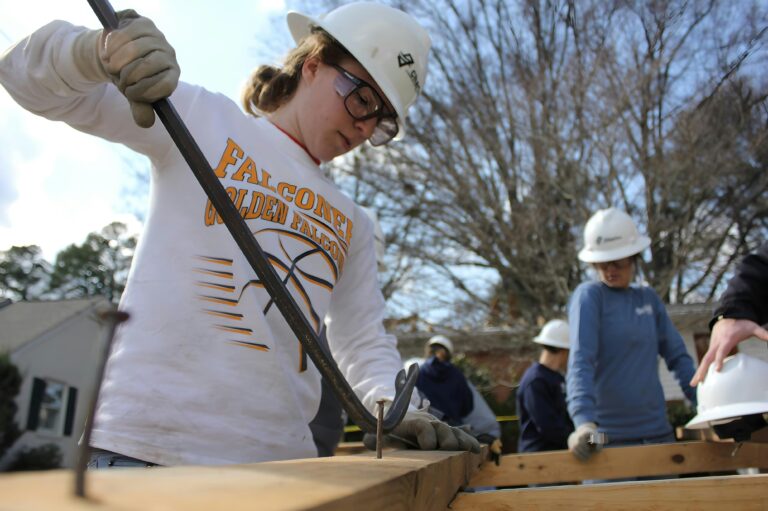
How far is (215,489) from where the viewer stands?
2.10ft

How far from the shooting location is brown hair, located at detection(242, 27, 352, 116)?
2.29m

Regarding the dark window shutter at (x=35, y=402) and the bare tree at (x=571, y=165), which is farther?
the bare tree at (x=571, y=165)

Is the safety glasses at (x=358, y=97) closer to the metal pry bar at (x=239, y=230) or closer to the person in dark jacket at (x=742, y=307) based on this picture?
the metal pry bar at (x=239, y=230)

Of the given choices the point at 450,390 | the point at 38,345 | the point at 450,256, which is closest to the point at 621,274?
the point at 450,390

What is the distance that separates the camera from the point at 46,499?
0.55m

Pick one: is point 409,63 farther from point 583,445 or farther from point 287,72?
point 583,445

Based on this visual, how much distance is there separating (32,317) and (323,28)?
1669mm

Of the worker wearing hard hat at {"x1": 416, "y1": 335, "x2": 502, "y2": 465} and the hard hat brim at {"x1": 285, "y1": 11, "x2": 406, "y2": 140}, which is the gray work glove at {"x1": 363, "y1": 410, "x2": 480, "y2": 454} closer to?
the hard hat brim at {"x1": 285, "y1": 11, "x2": 406, "y2": 140}

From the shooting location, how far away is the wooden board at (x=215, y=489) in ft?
1.82

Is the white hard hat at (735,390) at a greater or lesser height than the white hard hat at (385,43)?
lesser

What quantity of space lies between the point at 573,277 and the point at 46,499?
48.1 feet

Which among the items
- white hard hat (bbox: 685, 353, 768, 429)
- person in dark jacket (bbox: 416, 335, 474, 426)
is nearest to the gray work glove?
white hard hat (bbox: 685, 353, 768, 429)

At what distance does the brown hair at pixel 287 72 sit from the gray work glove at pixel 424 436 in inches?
43.0

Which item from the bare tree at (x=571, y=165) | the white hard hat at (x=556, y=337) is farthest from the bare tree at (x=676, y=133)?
the white hard hat at (x=556, y=337)
